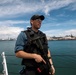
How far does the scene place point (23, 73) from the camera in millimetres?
2676

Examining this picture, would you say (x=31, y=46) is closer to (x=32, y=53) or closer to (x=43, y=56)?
(x=32, y=53)

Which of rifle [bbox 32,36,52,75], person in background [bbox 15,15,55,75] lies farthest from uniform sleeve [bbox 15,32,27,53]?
rifle [bbox 32,36,52,75]

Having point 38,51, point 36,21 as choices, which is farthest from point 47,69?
point 36,21

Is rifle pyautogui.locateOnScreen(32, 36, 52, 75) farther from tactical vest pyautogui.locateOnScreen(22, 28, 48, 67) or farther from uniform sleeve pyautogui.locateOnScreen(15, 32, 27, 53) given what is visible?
uniform sleeve pyautogui.locateOnScreen(15, 32, 27, 53)

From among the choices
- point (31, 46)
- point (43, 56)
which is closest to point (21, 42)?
point (31, 46)

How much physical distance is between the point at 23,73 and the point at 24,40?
0.50 meters

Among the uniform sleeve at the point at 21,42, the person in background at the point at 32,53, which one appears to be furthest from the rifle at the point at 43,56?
the uniform sleeve at the point at 21,42

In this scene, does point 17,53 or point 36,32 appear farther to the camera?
point 36,32

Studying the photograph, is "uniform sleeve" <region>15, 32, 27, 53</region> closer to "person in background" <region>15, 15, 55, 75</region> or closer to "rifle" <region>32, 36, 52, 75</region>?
"person in background" <region>15, 15, 55, 75</region>

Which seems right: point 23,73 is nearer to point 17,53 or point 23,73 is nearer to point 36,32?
point 17,53

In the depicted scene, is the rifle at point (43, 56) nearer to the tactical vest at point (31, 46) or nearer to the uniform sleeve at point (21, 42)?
the tactical vest at point (31, 46)

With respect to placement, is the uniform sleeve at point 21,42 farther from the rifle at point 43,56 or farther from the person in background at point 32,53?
the rifle at point 43,56

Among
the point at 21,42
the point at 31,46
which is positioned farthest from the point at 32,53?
the point at 21,42

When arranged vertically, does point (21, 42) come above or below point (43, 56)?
above
